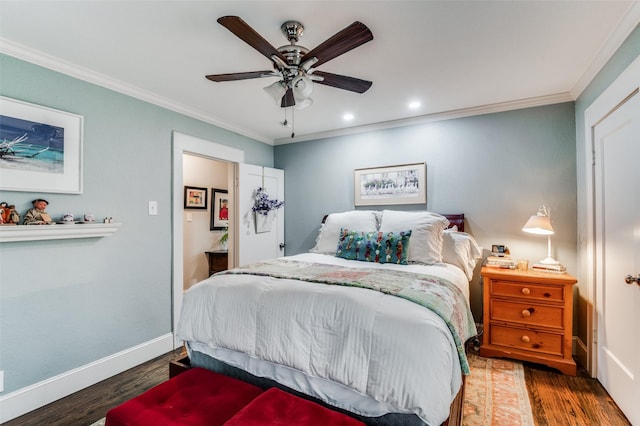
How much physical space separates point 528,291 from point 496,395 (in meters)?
0.89

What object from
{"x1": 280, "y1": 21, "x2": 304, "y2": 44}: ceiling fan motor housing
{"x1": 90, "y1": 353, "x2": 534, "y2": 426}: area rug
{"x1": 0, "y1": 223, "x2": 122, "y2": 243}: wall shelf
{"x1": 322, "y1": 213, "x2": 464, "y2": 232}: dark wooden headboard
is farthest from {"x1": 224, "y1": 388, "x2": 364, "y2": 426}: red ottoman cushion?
{"x1": 322, "y1": 213, "x2": 464, "y2": 232}: dark wooden headboard

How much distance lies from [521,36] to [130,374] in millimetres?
3773

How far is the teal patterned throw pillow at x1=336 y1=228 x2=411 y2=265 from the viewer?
2613 millimetres

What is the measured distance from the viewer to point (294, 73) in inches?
74.9

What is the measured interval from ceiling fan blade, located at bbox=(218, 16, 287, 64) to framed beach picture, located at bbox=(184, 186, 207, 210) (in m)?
3.36

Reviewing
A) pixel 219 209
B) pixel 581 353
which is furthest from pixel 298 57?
pixel 219 209

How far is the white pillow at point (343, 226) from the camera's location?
3100mm

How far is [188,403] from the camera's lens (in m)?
1.37

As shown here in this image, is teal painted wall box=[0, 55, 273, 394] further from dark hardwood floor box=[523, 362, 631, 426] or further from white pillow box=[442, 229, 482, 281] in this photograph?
dark hardwood floor box=[523, 362, 631, 426]

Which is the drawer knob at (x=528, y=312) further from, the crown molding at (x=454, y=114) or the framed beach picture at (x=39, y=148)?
the framed beach picture at (x=39, y=148)

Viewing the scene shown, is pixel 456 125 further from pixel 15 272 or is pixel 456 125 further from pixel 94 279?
pixel 15 272

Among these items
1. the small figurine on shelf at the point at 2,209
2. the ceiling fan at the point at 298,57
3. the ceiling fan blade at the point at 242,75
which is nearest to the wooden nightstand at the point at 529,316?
the ceiling fan at the point at 298,57

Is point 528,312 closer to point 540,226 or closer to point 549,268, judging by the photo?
point 549,268

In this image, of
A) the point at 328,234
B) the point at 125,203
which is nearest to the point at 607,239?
the point at 328,234
